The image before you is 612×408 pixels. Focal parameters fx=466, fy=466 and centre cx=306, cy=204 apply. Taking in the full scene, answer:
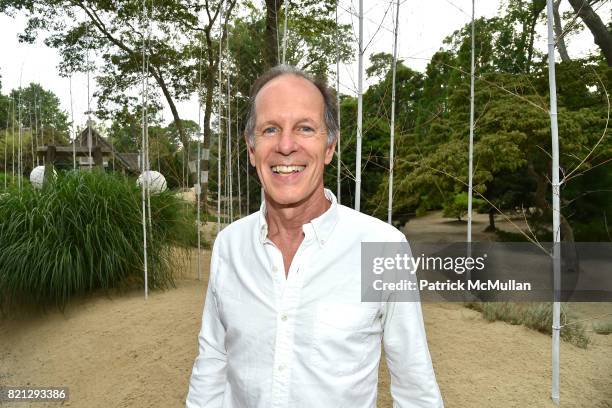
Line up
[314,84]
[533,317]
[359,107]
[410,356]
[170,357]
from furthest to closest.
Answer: [533,317] → [170,357] → [359,107] → [314,84] → [410,356]

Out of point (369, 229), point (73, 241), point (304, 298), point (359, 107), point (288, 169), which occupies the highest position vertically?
point (359, 107)

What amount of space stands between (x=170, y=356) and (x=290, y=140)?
3.22 metres

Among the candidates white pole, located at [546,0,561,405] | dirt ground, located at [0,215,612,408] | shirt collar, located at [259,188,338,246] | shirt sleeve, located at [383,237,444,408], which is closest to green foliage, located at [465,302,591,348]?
dirt ground, located at [0,215,612,408]

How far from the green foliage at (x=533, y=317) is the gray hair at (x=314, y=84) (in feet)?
13.6

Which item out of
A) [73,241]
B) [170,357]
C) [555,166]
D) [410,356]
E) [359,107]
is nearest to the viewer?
[410,356]

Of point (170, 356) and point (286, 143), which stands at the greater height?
point (286, 143)

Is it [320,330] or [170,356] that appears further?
[170,356]

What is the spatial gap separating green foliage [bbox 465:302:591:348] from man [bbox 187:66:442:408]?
4.04 metres

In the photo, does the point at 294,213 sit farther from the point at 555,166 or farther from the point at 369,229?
the point at 555,166

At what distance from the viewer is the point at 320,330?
3.59 ft

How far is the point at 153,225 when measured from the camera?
18.5 ft

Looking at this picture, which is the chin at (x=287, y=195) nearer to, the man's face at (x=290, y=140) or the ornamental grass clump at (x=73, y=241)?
the man's face at (x=290, y=140)

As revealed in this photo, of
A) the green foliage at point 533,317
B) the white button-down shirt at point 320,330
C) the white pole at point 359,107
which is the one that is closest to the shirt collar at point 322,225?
the white button-down shirt at point 320,330

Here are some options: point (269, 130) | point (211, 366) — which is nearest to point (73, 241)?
point (211, 366)
